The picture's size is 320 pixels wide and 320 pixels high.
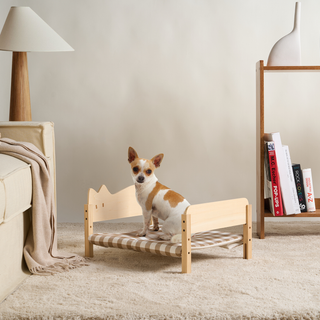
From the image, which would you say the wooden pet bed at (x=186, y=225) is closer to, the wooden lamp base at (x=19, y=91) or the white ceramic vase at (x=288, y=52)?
the wooden lamp base at (x=19, y=91)

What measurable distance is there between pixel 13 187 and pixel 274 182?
4.41 feet

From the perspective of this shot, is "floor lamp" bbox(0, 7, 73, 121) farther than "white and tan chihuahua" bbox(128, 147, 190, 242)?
Yes

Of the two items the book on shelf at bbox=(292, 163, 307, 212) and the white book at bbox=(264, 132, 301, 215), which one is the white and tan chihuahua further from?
the book on shelf at bbox=(292, 163, 307, 212)

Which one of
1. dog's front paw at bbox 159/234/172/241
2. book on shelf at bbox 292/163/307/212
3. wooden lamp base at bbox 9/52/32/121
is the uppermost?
wooden lamp base at bbox 9/52/32/121

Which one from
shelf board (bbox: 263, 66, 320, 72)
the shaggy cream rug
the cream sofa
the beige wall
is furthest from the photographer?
the beige wall

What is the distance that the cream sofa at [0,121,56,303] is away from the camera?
1.25 metres

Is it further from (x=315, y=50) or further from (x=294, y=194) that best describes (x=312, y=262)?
(x=315, y=50)

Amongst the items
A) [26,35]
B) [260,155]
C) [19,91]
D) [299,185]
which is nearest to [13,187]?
[19,91]

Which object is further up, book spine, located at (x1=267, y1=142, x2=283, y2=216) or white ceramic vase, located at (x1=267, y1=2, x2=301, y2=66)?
white ceramic vase, located at (x1=267, y1=2, x2=301, y2=66)

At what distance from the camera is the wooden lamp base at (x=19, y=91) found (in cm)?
195

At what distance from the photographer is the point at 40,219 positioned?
1.53 meters

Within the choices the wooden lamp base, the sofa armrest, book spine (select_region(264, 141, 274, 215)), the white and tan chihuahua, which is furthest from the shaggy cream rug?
the wooden lamp base

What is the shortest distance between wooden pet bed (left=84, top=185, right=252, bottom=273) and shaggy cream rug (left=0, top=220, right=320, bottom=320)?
0.09m

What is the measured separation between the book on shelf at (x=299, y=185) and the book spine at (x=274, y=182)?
13 cm
